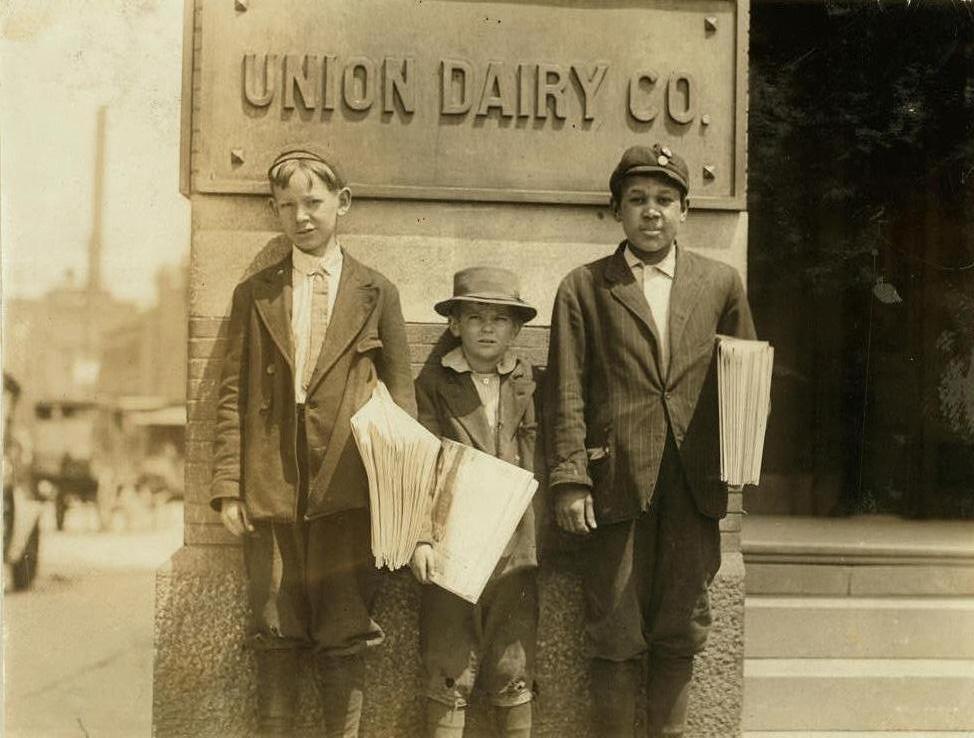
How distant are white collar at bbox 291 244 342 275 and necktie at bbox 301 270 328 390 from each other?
0.02 m

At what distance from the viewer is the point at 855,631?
14.1 feet

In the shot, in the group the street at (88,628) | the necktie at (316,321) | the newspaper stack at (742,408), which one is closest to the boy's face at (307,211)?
the necktie at (316,321)

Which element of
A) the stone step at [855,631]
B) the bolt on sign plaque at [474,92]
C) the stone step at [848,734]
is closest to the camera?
the bolt on sign plaque at [474,92]

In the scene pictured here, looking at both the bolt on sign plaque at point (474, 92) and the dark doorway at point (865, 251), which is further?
the dark doorway at point (865, 251)

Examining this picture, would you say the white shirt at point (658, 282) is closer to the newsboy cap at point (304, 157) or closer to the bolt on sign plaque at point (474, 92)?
the bolt on sign plaque at point (474, 92)

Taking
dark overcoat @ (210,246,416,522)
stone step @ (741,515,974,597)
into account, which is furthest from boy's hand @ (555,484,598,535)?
stone step @ (741,515,974,597)

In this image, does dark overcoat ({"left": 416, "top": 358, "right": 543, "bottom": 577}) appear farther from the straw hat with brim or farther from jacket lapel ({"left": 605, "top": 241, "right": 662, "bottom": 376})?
jacket lapel ({"left": 605, "top": 241, "right": 662, "bottom": 376})

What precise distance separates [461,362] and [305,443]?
0.63m

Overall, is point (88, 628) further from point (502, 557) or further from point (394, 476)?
point (502, 557)

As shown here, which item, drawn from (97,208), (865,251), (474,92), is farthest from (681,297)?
(97,208)

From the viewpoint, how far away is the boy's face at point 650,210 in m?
3.54

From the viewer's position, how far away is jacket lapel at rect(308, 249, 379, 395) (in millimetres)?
3473

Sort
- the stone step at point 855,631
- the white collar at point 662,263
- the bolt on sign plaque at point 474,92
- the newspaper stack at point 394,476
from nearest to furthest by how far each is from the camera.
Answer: the newspaper stack at point 394,476 < the white collar at point 662,263 < the bolt on sign plaque at point 474,92 < the stone step at point 855,631

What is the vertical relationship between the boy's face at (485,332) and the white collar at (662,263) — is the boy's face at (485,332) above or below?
below
